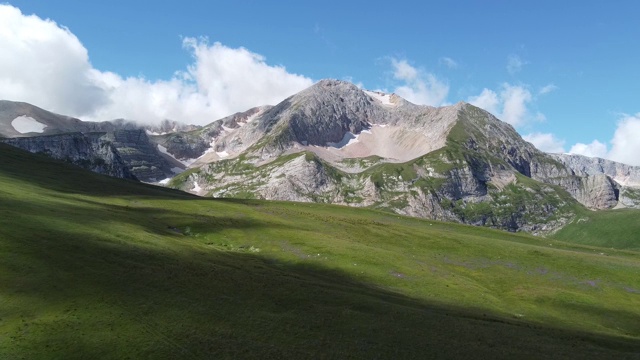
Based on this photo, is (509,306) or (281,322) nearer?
(281,322)

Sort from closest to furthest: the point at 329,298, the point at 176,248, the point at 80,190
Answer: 1. the point at 329,298
2. the point at 176,248
3. the point at 80,190

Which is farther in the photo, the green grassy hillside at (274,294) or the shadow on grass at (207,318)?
the green grassy hillside at (274,294)

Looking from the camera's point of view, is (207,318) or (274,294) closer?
(207,318)

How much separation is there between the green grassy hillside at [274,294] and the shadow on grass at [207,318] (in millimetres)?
181

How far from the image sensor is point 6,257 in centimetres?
4884

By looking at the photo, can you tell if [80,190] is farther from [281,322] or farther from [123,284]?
[281,322]

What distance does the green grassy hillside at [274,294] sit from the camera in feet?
130

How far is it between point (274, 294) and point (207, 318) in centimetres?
1130

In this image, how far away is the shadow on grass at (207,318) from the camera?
124ft

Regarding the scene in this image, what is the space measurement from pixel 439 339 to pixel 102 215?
218ft

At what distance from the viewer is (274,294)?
5359 centimetres

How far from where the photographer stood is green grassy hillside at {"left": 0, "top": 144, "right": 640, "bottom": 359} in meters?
39.7

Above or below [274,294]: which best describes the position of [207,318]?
below

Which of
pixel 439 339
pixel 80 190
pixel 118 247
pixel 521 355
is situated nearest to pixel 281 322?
pixel 439 339
